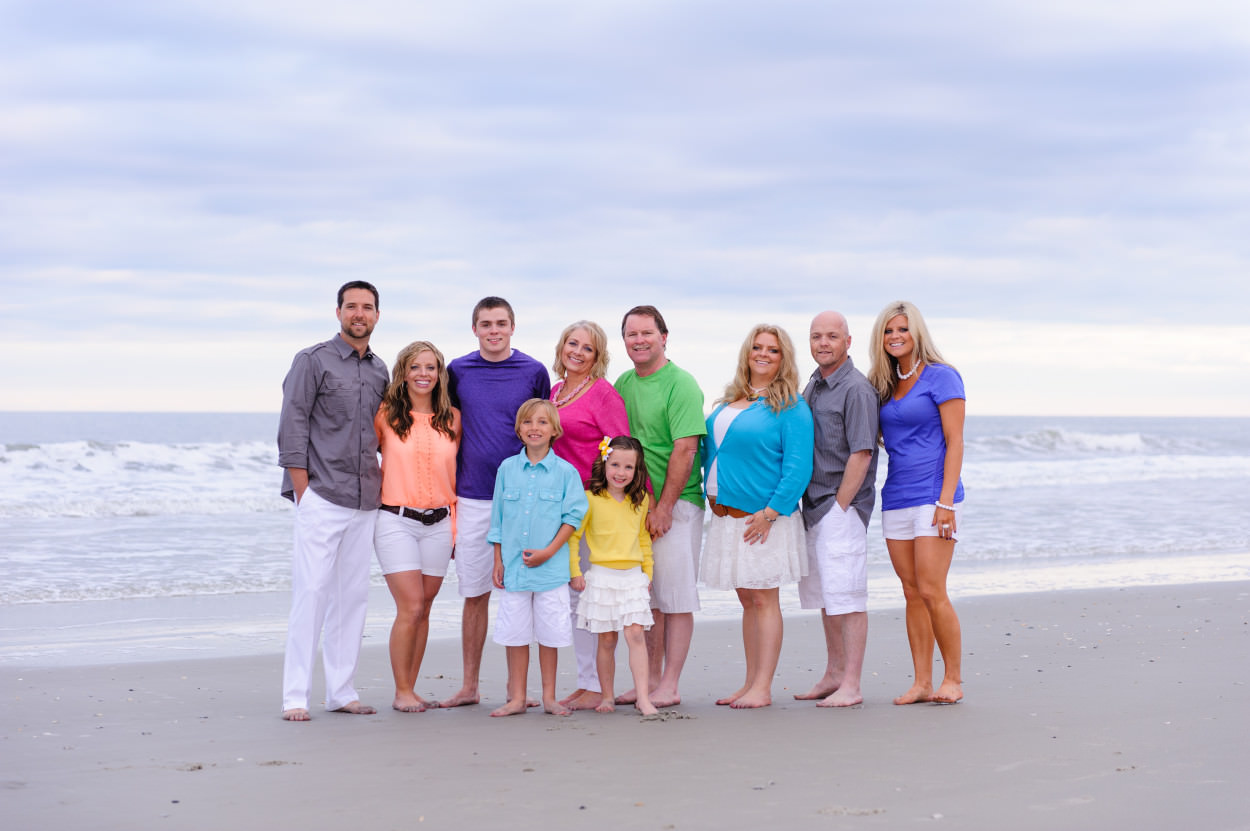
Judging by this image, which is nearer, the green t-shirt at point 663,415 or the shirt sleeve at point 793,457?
the shirt sleeve at point 793,457

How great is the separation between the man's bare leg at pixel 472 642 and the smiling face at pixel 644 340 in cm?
135

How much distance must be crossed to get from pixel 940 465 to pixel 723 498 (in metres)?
1.01

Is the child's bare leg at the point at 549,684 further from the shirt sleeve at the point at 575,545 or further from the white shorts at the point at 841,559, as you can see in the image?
the white shorts at the point at 841,559

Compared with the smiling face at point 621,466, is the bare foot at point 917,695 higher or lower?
lower

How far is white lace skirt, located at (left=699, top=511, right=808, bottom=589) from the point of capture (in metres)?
5.18

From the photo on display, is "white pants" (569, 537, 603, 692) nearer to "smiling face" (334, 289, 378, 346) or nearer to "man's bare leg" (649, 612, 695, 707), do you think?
"man's bare leg" (649, 612, 695, 707)

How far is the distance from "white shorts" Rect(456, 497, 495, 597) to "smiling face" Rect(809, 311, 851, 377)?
1.73 metres

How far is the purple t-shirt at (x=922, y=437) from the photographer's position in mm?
5148

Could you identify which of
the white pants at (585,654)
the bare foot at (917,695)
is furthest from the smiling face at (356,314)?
the bare foot at (917,695)

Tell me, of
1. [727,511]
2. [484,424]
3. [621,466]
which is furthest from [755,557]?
[484,424]

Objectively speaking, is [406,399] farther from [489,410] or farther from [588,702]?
[588,702]

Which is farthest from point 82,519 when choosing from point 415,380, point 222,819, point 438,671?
point 222,819

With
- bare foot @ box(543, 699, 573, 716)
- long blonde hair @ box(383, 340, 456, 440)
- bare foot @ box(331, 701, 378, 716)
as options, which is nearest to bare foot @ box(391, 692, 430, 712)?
bare foot @ box(331, 701, 378, 716)

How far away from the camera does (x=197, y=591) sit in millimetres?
9469
